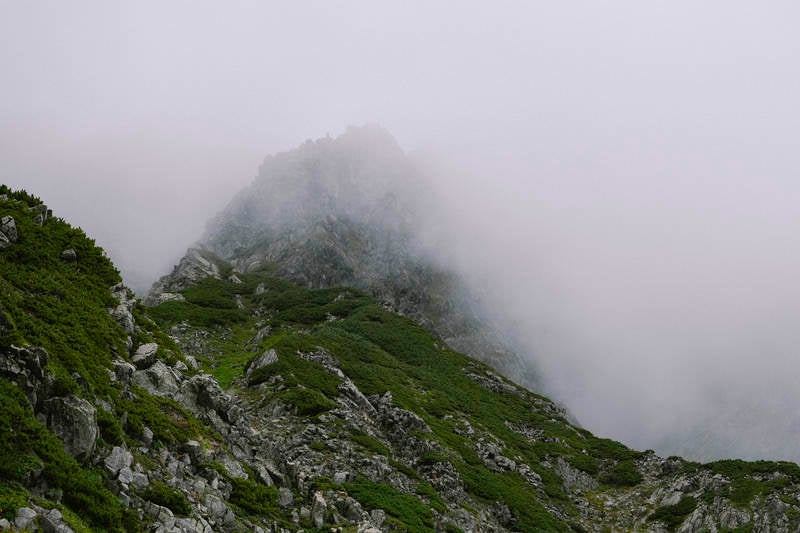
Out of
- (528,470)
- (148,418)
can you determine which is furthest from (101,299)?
(528,470)

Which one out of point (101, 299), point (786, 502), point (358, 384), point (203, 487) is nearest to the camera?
point (203, 487)

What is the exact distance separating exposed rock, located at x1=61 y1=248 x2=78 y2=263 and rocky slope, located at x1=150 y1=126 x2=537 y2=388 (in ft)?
360

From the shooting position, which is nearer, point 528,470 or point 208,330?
point 528,470

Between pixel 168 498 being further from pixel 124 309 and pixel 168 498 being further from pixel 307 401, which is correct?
pixel 307 401

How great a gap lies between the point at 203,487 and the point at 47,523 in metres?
7.40

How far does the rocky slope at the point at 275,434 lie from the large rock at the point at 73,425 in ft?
0.17

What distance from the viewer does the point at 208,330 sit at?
80.4 meters

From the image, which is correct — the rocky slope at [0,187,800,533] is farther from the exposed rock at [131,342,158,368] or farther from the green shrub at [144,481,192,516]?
the exposed rock at [131,342,158,368]

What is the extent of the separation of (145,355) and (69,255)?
663 cm

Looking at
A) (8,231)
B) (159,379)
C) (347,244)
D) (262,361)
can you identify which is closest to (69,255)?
(8,231)

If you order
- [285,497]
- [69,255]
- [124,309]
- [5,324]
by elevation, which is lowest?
[5,324]

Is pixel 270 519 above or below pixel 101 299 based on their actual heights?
below

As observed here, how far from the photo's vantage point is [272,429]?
40625 mm

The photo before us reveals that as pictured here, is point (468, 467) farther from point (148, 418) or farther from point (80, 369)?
point (80, 369)
